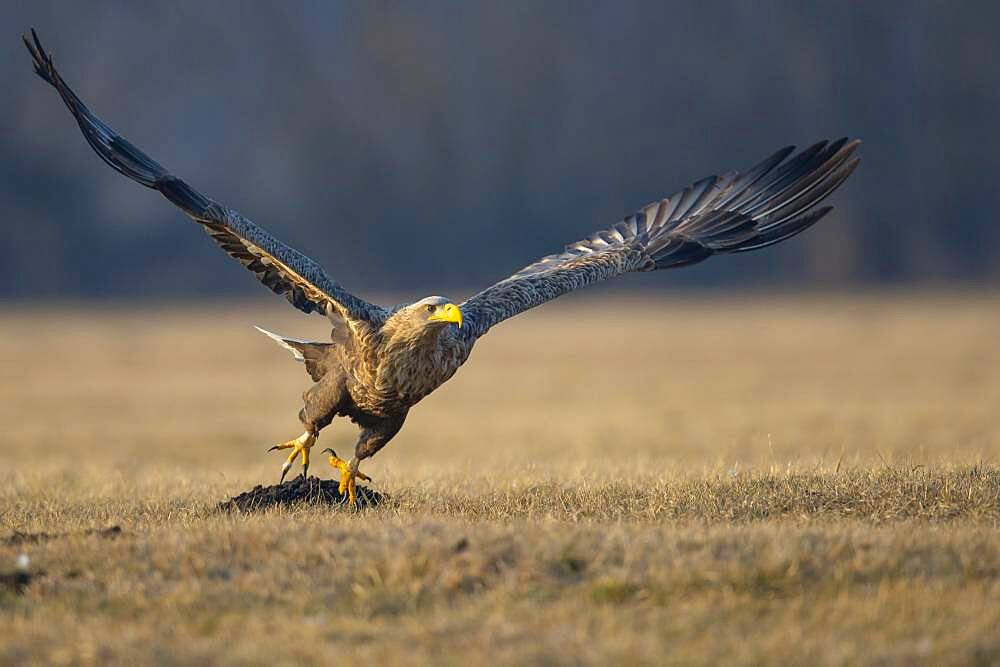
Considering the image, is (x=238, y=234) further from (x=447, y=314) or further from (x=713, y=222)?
(x=713, y=222)

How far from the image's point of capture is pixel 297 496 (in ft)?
30.4

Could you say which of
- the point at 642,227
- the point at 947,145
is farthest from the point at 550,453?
the point at 947,145

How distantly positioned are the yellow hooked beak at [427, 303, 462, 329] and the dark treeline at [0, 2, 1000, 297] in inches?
2207

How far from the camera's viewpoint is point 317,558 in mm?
6875

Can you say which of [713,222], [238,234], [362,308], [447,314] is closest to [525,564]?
[447,314]

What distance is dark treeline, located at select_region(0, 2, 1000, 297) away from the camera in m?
69.9

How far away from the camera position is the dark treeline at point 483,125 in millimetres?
69938

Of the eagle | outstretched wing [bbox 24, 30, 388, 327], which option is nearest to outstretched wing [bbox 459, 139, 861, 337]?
the eagle

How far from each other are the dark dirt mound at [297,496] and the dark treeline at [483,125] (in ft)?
182

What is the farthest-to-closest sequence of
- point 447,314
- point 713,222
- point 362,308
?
1. point 713,222
2. point 362,308
3. point 447,314

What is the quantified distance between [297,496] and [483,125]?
74.6 meters

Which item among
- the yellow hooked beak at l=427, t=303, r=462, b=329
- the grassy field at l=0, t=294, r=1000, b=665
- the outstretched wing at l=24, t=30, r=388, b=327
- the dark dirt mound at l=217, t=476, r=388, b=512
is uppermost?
the outstretched wing at l=24, t=30, r=388, b=327

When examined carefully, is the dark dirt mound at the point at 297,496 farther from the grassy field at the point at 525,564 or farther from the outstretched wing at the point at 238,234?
the outstretched wing at the point at 238,234

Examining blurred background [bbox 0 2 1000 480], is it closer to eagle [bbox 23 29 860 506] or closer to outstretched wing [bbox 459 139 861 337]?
outstretched wing [bbox 459 139 861 337]
